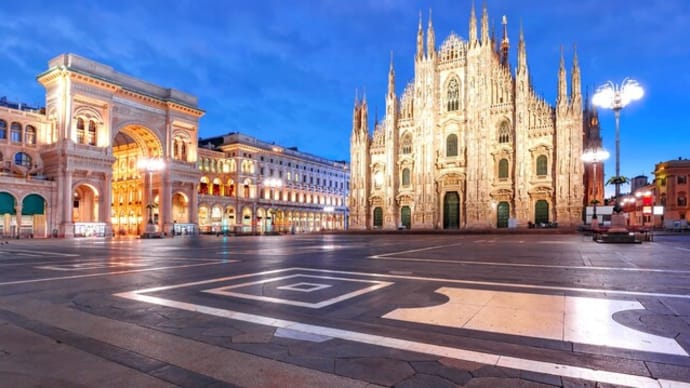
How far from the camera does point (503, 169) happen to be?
50469 millimetres

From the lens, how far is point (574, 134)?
1786 inches

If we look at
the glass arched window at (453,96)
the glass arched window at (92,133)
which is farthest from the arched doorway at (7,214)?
the glass arched window at (453,96)

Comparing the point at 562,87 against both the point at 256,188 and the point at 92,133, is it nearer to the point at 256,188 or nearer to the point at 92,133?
the point at 256,188

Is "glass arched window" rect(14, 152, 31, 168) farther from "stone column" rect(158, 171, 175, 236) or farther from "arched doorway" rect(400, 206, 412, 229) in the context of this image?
"arched doorway" rect(400, 206, 412, 229)

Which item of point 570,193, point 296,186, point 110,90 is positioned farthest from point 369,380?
point 296,186

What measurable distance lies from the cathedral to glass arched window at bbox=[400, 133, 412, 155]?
0.15 meters

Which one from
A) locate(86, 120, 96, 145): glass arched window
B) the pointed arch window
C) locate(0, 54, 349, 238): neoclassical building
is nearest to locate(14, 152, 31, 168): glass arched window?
locate(0, 54, 349, 238): neoclassical building

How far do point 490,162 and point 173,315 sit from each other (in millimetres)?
50059

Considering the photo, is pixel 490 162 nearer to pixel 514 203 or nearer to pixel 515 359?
pixel 514 203

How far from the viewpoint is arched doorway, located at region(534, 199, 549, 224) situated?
47.5m

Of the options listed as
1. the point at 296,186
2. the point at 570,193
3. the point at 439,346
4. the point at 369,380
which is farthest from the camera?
the point at 296,186

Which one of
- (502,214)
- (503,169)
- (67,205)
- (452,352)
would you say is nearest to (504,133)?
(503,169)

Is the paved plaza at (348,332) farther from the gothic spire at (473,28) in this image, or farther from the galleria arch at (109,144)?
the gothic spire at (473,28)

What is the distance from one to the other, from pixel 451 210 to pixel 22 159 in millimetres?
54648
